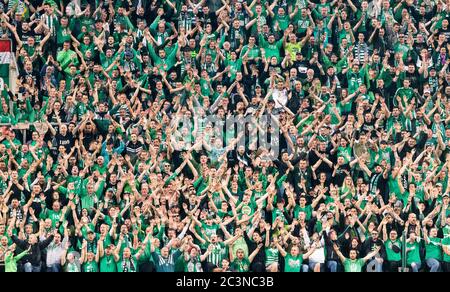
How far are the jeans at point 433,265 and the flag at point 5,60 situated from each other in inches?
322

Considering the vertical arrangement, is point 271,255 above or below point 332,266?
above

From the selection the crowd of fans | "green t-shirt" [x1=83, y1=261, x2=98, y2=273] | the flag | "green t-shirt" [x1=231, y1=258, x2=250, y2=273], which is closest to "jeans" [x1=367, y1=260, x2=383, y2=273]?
the crowd of fans

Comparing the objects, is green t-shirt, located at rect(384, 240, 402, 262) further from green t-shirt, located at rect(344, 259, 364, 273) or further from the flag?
the flag

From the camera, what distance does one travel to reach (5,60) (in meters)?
32.3

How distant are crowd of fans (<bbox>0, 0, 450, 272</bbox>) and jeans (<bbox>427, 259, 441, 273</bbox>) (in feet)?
0.11

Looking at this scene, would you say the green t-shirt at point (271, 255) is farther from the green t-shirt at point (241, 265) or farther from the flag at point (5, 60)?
the flag at point (5, 60)

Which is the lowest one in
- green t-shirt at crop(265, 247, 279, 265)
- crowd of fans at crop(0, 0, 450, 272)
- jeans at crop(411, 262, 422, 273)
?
jeans at crop(411, 262, 422, 273)

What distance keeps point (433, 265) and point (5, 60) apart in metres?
8.53

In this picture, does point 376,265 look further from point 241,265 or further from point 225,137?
point 225,137

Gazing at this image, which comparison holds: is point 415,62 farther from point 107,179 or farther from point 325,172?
point 107,179

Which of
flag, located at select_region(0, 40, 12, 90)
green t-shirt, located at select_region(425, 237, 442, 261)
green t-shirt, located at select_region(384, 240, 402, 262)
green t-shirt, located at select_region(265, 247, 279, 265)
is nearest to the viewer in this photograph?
green t-shirt, located at select_region(265, 247, 279, 265)

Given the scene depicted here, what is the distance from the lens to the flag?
32.2 m

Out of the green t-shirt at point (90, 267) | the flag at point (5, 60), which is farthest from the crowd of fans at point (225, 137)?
the flag at point (5, 60)

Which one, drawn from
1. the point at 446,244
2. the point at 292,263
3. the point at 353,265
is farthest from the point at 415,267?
the point at 292,263
